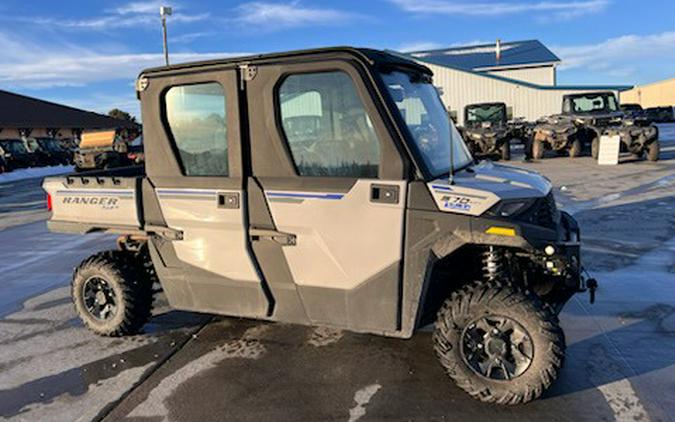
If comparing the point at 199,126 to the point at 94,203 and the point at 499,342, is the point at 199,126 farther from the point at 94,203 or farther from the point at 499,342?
the point at 499,342

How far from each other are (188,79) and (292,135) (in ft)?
2.99

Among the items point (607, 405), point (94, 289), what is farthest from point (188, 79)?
point (607, 405)

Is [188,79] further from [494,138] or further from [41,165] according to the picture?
[41,165]

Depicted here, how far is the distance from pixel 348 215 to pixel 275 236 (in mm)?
559

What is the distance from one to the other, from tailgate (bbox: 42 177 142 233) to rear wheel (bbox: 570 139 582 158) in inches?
651

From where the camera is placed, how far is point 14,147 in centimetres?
2852

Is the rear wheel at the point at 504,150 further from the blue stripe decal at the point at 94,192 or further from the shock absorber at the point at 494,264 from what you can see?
the blue stripe decal at the point at 94,192

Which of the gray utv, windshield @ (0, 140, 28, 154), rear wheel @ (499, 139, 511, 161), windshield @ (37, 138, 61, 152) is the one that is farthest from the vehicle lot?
windshield @ (37, 138, 61, 152)

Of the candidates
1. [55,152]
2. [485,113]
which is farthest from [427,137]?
[55,152]

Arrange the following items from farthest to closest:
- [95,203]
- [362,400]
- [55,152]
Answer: [55,152] < [95,203] < [362,400]

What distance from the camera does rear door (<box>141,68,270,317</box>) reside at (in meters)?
3.71

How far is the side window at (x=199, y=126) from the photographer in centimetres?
374

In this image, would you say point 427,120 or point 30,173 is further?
point 30,173

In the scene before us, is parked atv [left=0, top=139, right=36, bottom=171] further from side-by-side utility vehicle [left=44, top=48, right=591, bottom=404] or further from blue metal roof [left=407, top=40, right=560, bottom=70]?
side-by-side utility vehicle [left=44, top=48, right=591, bottom=404]
